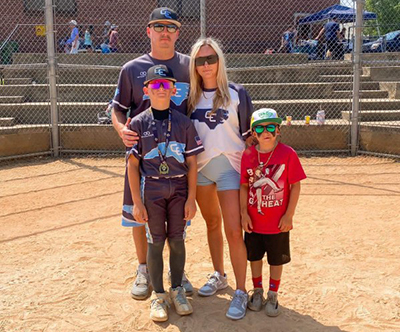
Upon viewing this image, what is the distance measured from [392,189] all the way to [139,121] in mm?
→ 4531

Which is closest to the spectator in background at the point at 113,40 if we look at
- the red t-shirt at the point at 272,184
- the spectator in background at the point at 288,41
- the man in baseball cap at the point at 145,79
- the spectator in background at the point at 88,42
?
the spectator in background at the point at 88,42

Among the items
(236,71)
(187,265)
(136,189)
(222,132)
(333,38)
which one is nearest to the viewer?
(136,189)

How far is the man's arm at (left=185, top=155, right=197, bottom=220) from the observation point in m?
3.24

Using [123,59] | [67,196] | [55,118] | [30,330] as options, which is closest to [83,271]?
[30,330]

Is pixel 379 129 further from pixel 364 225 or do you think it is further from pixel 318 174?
pixel 364 225

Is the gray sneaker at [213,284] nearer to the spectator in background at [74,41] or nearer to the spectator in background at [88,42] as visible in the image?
the spectator in background at [74,41]

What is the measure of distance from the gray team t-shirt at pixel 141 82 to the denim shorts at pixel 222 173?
45 cm

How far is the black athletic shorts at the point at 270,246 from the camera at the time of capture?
323cm

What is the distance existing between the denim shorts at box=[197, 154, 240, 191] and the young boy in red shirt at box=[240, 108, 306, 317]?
0.09 metres

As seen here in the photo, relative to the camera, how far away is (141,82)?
354cm

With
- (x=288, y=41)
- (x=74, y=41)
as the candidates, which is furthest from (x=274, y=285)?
(x=288, y=41)

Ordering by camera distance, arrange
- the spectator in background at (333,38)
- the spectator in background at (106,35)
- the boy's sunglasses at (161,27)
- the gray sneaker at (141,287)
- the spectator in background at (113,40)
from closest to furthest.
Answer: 1. the boy's sunglasses at (161,27)
2. the gray sneaker at (141,287)
3. the spectator in background at (333,38)
4. the spectator in background at (113,40)
5. the spectator in background at (106,35)

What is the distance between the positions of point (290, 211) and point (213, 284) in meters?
0.94

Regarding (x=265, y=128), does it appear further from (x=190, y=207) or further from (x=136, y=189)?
(x=136, y=189)
